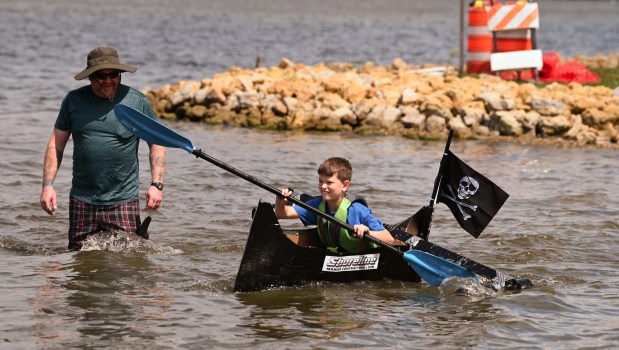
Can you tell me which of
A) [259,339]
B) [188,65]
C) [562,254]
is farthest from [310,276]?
[188,65]

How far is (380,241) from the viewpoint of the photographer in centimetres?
873

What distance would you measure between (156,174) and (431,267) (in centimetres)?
222

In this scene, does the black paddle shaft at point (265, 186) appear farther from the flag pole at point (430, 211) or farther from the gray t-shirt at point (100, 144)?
the flag pole at point (430, 211)

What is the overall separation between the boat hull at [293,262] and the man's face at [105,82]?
1.43m

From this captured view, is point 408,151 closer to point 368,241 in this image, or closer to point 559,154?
point 559,154

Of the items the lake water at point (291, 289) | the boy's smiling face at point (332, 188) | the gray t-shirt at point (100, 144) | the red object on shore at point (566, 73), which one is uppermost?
the red object on shore at point (566, 73)

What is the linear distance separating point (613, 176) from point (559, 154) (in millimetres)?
1618

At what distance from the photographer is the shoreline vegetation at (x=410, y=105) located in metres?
17.6

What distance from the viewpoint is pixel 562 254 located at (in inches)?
428

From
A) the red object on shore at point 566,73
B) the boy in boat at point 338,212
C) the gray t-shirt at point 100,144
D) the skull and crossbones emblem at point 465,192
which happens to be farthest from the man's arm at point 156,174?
the red object on shore at point 566,73

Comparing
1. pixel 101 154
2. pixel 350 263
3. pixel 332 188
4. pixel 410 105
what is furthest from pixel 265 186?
pixel 410 105

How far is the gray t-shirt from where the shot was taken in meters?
8.77

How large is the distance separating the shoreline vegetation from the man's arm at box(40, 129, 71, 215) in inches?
373

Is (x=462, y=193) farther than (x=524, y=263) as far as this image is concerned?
No
